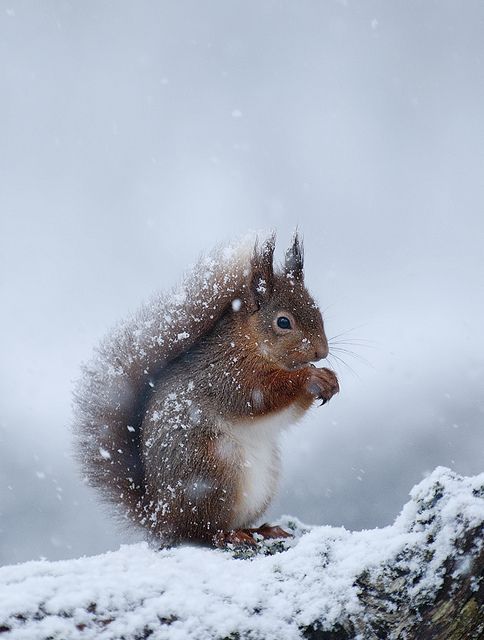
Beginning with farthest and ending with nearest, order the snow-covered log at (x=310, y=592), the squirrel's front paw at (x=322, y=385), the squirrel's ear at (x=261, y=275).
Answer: the squirrel's ear at (x=261, y=275)
the squirrel's front paw at (x=322, y=385)
the snow-covered log at (x=310, y=592)

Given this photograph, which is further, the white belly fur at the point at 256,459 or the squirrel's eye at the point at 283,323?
the squirrel's eye at the point at 283,323

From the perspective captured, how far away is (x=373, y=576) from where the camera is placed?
145 centimetres

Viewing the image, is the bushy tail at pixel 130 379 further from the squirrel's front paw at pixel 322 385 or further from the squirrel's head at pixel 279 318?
the squirrel's front paw at pixel 322 385

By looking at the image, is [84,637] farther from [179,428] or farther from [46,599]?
[179,428]

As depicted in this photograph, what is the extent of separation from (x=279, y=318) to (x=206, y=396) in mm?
461

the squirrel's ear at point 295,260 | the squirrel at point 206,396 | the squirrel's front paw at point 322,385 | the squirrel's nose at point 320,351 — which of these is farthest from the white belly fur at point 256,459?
the squirrel's ear at point 295,260

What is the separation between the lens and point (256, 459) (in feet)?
7.75

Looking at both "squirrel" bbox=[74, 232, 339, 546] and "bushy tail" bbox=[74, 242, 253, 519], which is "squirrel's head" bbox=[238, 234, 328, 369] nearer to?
"squirrel" bbox=[74, 232, 339, 546]

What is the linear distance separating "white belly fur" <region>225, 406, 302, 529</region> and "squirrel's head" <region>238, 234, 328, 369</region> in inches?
8.4

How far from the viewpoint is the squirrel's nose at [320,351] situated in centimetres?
263

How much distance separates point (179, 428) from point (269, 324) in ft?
1.91

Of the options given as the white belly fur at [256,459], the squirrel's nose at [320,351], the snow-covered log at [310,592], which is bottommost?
the snow-covered log at [310,592]

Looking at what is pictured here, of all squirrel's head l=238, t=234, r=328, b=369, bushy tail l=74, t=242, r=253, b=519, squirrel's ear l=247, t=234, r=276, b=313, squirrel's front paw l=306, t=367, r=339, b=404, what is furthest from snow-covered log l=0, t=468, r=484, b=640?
squirrel's ear l=247, t=234, r=276, b=313

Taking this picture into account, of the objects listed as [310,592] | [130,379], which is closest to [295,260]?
[130,379]
